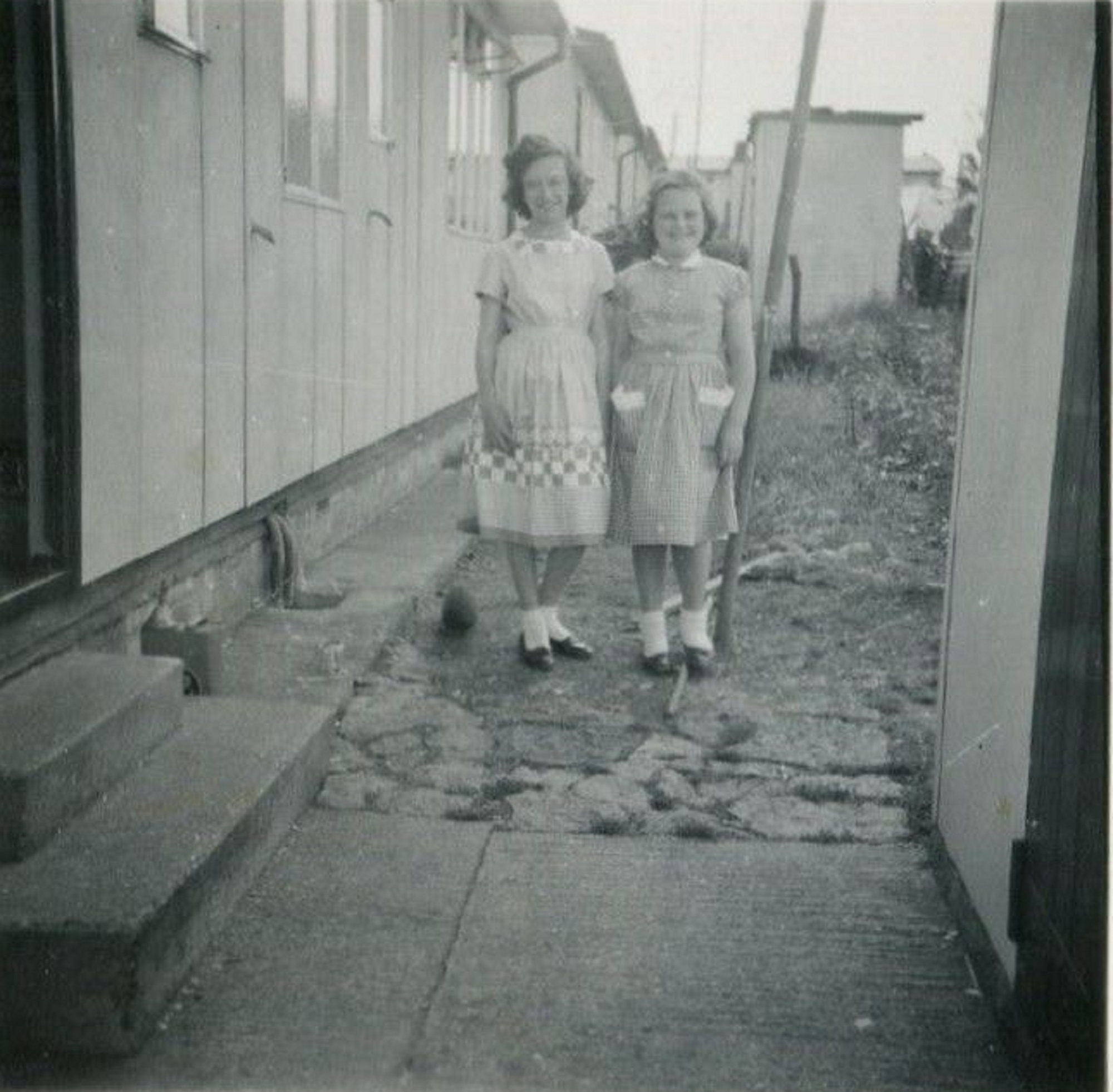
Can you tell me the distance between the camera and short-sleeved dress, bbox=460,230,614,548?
4551mm

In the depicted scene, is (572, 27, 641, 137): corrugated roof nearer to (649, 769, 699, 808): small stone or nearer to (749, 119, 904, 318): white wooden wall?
(749, 119, 904, 318): white wooden wall

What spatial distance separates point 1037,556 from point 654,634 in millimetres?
2466

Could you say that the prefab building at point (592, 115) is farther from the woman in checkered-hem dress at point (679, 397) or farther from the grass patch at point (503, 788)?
the grass patch at point (503, 788)

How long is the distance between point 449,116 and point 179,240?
A: 17.4 feet

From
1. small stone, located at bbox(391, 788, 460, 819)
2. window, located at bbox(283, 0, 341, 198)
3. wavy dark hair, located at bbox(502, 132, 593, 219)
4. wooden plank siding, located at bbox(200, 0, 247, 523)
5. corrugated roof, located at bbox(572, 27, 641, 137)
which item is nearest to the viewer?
small stone, located at bbox(391, 788, 460, 819)

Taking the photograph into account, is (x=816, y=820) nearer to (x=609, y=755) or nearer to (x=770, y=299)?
(x=609, y=755)

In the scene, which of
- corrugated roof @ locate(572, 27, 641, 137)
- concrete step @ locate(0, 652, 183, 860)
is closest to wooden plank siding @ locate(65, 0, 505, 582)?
concrete step @ locate(0, 652, 183, 860)

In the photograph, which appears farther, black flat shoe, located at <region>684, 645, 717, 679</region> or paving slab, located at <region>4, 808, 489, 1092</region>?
black flat shoe, located at <region>684, 645, 717, 679</region>

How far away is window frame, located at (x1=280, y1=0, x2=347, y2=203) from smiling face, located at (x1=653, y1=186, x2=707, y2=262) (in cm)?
144

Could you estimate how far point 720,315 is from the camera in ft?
15.0

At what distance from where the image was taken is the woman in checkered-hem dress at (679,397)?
4.53m

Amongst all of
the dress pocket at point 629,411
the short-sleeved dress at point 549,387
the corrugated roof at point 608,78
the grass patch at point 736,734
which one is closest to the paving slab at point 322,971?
the grass patch at point 736,734

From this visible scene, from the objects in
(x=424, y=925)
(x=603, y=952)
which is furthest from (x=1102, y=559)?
(x=424, y=925)

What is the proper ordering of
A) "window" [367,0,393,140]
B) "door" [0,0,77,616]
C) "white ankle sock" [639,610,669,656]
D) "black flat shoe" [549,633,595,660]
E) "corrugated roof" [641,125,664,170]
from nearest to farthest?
"door" [0,0,77,616]
"white ankle sock" [639,610,669,656]
"black flat shoe" [549,633,595,660]
"window" [367,0,393,140]
"corrugated roof" [641,125,664,170]
